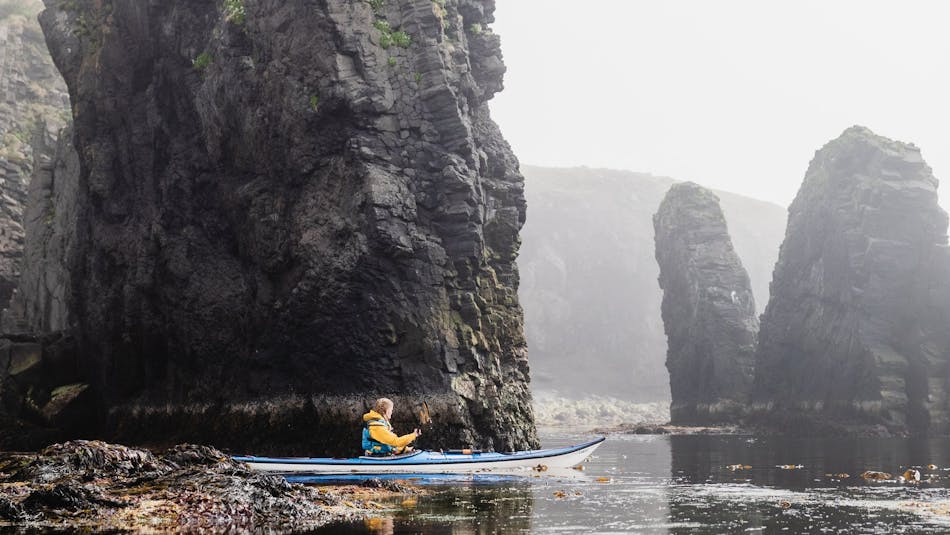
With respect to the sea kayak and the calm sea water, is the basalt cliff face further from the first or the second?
the calm sea water

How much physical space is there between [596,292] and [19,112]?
121497 mm

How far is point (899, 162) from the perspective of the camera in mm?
63719

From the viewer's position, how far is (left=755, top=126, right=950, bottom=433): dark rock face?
58.5 m

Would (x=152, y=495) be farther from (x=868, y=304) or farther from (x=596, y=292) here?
(x=596, y=292)

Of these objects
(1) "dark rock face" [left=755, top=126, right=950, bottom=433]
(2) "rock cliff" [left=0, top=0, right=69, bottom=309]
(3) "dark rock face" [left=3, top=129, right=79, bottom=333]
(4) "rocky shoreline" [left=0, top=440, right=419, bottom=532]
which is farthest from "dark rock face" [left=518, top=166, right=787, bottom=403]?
(4) "rocky shoreline" [left=0, top=440, right=419, bottom=532]

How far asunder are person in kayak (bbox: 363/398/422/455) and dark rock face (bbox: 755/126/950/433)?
136 ft

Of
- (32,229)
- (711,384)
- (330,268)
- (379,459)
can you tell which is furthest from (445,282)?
(711,384)

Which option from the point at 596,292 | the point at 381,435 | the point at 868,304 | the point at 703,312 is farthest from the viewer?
the point at 596,292

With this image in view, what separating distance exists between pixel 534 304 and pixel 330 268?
464 ft

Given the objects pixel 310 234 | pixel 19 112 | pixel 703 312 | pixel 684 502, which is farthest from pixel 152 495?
pixel 703 312

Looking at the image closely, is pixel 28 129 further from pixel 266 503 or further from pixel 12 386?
pixel 266 503

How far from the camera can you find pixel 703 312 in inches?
3066

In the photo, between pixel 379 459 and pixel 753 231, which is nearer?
pixel 379 459

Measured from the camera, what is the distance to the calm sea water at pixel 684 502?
1472cm
